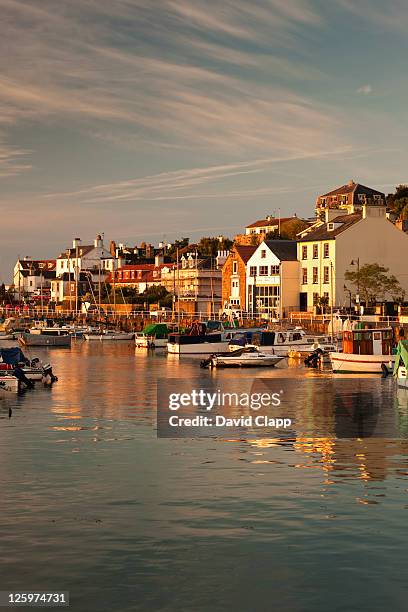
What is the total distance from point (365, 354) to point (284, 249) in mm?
64178

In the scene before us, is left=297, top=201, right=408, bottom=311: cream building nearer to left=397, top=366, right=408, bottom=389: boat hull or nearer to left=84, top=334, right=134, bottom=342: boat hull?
left=84, top=334, right=134, bottom=342: boat hull

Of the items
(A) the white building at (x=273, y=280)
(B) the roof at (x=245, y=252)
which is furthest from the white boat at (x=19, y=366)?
(B) the roof at (x=245, y=252)

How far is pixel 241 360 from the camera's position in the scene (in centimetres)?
8225

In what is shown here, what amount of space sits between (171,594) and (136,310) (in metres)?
163

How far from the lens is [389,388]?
61.7m

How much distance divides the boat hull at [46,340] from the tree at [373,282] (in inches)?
1608

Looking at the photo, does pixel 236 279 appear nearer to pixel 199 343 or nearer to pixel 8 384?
pixel 199 343

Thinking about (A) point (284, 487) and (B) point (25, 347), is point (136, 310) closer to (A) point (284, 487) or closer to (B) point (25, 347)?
(B) point (25, 347)

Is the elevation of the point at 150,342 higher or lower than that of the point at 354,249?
lower

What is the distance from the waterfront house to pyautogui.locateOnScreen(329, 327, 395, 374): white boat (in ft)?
227

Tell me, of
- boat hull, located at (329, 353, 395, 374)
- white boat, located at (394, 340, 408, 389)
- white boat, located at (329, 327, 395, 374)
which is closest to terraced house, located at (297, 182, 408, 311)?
white boat, located at (329, 327, 395, 374)

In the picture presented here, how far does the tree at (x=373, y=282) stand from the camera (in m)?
117

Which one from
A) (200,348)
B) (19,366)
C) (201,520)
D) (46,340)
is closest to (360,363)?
(19,366)

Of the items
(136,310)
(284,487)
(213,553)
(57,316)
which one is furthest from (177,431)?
(57,316)
